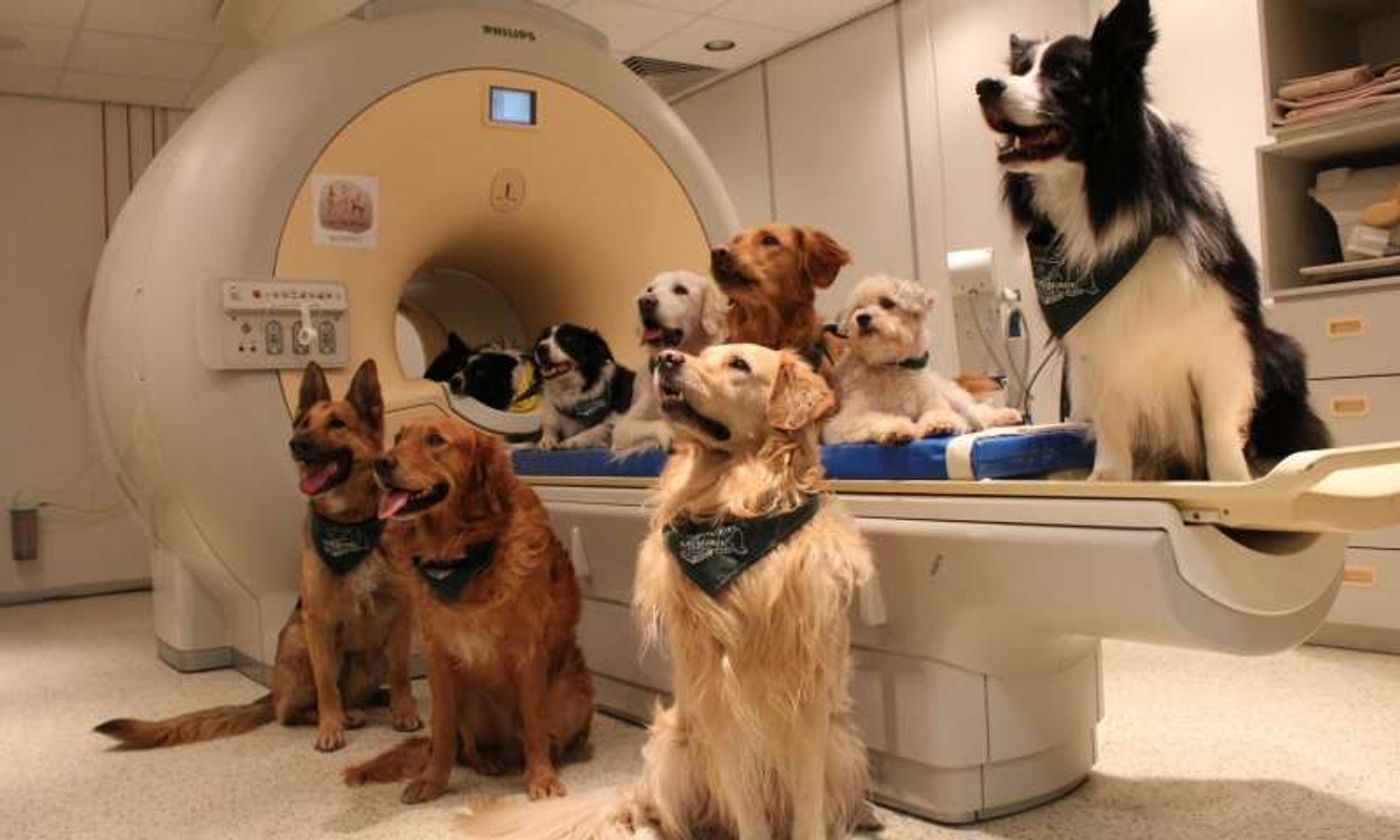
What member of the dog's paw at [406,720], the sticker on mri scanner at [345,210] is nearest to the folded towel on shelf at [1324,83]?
the sticker on mri scanner at [345,210]

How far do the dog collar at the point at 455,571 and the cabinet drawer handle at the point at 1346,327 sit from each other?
95.7 inches

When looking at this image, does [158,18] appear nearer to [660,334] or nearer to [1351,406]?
[660,334]

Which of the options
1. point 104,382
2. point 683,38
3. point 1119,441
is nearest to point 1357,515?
point 1119,441

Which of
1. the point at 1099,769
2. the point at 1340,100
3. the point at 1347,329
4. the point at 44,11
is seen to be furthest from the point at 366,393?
the point at 44,11

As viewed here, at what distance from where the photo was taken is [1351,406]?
303 cm

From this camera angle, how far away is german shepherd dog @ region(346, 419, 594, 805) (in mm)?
2104

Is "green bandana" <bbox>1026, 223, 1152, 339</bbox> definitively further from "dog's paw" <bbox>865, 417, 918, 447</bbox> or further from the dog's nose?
the dog's nose

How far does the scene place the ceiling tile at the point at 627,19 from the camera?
462 centimetres

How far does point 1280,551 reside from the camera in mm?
1595

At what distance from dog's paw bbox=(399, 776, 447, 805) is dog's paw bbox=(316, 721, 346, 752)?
0.46 metres

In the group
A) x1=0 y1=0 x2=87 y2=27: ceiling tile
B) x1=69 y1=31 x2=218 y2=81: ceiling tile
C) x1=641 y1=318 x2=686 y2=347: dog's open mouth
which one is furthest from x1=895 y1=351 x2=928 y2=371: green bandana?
x1=69 y1=31 x2=218 y2=81: ceiling tile

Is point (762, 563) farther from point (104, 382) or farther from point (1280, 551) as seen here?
point (104, 382)

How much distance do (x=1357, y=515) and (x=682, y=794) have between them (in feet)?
3.50

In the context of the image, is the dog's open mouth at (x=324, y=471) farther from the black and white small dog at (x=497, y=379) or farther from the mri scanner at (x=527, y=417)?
the black and white small dog at (x=497, y=379)
